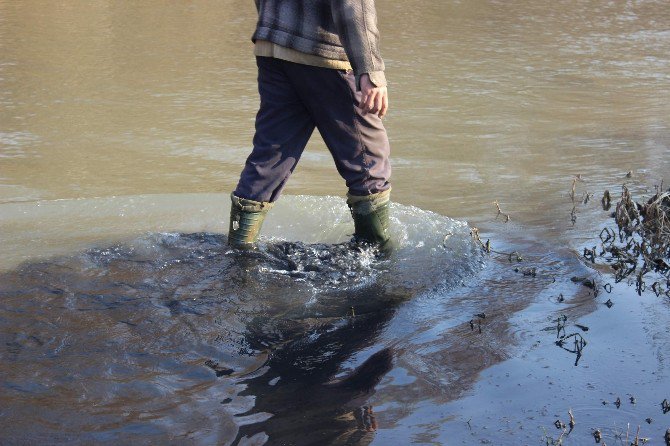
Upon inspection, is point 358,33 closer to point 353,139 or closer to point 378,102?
point 378,102

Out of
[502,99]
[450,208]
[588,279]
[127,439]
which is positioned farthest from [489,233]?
[502,99]

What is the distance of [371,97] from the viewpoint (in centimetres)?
391

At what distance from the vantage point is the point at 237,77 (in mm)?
8711

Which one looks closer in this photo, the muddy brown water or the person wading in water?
the muddy brown water

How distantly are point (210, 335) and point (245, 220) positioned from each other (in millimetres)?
864

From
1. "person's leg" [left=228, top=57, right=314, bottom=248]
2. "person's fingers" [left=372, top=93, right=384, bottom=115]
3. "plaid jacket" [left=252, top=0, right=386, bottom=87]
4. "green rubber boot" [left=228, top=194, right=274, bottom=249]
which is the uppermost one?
"plaid jacket" [left=252, top=0, right=386, bottom=87]

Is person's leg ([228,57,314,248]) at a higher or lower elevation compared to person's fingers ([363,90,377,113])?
lower

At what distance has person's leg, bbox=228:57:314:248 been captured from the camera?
4.18 metres

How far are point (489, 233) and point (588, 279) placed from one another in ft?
2.86

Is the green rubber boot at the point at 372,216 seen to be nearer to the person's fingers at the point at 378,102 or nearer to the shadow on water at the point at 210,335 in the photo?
the shadow on water at the point at 210,335

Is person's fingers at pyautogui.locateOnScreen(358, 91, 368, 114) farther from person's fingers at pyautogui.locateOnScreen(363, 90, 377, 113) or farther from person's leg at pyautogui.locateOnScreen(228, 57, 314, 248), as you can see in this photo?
person's leg at pyautogui.locateOnScreen(228, 57, 314, 248)

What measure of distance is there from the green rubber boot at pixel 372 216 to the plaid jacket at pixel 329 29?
0.63m

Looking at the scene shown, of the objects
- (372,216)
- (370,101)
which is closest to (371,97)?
(370,101)

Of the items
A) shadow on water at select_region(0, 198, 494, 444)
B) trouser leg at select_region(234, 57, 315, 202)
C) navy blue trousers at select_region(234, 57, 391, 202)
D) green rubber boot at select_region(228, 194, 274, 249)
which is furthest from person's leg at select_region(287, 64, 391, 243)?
green rubber boot at select_region(228, 194, 274, 249)
